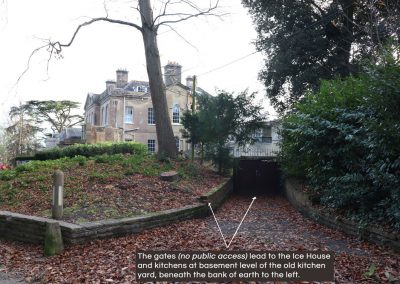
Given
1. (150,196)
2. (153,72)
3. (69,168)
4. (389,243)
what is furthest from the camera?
(153,72)

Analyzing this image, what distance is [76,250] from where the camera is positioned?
6.27m

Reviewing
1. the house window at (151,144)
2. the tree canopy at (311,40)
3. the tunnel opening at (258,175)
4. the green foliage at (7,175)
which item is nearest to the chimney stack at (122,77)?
the house window at (151,144)

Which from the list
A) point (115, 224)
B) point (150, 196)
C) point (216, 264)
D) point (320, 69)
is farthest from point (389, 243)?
point (320, 69)

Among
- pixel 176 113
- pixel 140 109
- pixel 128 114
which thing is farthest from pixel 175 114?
pixel 128 114

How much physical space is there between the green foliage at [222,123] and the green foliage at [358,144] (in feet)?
19.1

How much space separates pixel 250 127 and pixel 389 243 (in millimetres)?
10989

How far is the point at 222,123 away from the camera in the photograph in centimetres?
1608

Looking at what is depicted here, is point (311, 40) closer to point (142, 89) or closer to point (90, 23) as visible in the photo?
point (90, 23)

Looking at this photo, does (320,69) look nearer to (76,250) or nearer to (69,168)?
(69,168)

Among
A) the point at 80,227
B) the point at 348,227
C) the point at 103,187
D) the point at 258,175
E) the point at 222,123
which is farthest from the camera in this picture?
the point at 258,175

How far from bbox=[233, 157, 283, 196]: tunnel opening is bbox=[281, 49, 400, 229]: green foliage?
9.22m

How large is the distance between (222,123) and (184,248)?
10.5 m

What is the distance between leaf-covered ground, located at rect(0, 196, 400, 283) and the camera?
191 inches

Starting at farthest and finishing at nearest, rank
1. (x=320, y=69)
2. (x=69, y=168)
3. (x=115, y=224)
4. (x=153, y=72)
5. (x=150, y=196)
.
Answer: (x=320, y=69)
(x=153, y=72)
(x=69, y=168)
(x=150, y=196)
(x=115, y=224)
